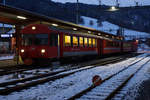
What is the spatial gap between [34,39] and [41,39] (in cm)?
50

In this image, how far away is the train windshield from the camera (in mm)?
14991

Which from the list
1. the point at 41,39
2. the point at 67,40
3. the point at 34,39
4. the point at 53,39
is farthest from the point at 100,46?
the point at 34,39

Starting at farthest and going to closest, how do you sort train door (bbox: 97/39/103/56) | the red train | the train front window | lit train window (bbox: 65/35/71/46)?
1. train door (bbox: 97/39/103/56)
2. lit train window (bbox: 65/35/71/46)
3. the train front window
4. the red train

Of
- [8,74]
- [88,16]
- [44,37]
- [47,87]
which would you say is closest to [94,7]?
[44,37]

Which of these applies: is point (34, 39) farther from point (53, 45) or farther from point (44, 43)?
point (53, 45)

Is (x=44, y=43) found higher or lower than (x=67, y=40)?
lower

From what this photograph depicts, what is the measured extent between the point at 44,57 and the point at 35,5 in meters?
119

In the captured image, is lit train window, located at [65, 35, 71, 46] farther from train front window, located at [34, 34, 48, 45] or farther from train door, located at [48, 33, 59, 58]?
train front window, located at [34, 34, 48, 45]

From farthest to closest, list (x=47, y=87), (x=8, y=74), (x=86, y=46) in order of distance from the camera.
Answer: (x=86, y=46), (x=8, y=74), (x=47, y=87)

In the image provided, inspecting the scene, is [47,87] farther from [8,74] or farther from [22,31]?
[22,31]

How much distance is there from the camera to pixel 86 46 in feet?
65.7

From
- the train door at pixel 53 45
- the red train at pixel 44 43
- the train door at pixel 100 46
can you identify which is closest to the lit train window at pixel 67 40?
the red train at pixel 44 43

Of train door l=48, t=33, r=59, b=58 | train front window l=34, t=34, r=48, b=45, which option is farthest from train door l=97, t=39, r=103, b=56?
train front window l=34, t=34, r=48, b=45

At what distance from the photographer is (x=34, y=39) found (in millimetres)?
15219
